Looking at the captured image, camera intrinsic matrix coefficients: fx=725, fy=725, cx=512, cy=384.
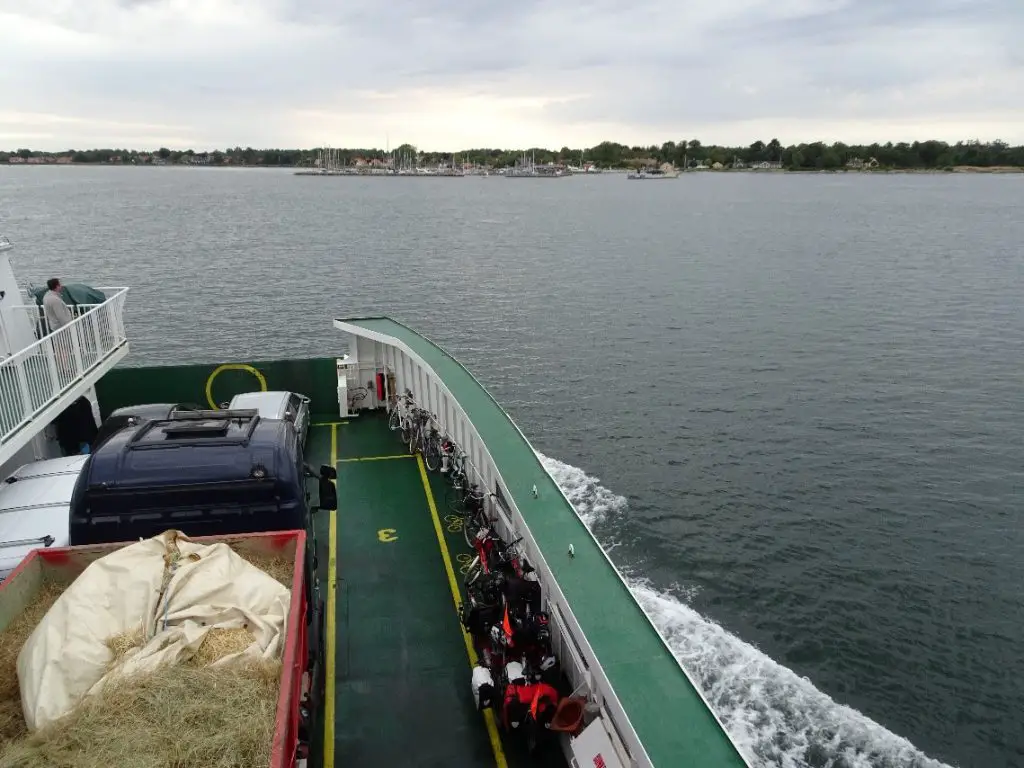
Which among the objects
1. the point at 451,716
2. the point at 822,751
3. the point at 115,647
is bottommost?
the point at 822,751

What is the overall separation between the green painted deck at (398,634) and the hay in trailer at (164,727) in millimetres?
2549

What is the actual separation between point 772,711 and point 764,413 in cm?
1397

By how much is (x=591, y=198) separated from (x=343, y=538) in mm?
139312

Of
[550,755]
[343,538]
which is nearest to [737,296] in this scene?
[343,538]

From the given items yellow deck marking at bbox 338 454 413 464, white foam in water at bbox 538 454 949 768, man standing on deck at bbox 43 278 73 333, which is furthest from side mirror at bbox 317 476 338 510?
white foam in water at bbox 538 454 949 768

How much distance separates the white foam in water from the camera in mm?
11078

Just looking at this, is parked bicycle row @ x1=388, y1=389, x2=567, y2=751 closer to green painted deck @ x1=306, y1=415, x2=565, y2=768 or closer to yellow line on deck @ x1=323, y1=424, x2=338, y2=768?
green painted deck @ x1=306, y1=415, x2=565, y2=768

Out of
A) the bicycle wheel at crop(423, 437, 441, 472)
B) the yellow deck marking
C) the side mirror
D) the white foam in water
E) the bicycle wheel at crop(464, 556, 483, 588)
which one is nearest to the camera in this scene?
the side mirror

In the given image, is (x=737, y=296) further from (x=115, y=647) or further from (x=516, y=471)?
(x=115, y=647)

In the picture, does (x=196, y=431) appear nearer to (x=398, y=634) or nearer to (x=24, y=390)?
(x=398, y=634)

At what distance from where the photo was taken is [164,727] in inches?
151

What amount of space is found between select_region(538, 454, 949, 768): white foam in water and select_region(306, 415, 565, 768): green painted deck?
14.6ft

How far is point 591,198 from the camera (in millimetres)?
142500

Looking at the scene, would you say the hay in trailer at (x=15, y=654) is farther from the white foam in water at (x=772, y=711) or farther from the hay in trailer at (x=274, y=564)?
the white foam in water at (x=772, y=711)
